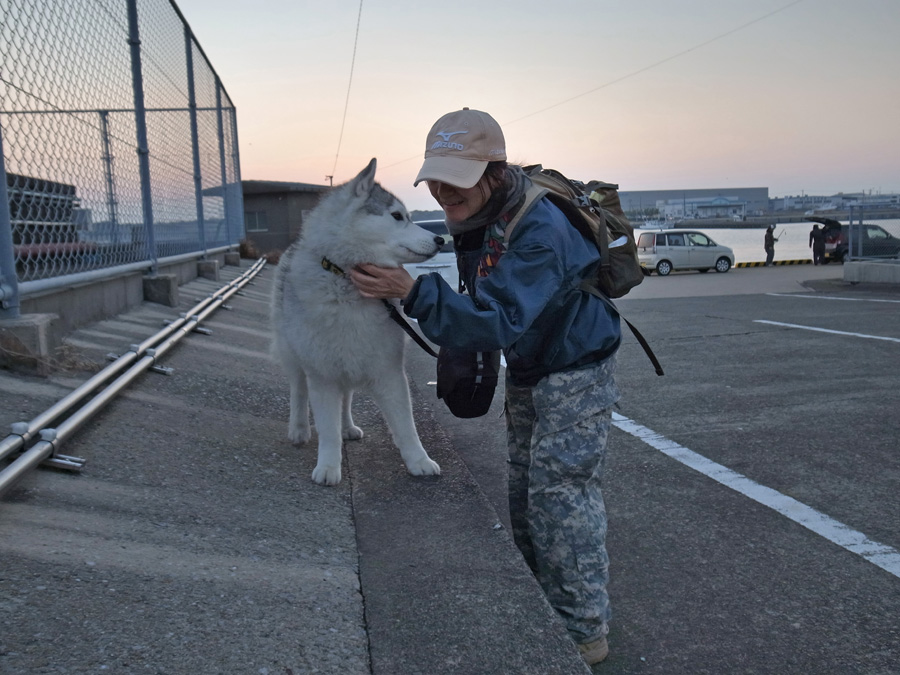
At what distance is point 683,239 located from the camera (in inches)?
1111

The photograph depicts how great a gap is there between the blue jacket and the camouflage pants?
9 cm

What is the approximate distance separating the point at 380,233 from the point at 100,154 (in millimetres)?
3490

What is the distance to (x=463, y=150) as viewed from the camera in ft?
8.23

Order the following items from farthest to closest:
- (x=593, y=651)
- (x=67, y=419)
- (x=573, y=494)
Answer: (x=67, y=419) < (x=573, y=494) < (x=593, y=651)

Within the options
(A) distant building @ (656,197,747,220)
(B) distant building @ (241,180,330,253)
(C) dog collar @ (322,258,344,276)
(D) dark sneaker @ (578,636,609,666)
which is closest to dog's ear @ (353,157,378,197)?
(C) dog collar @ (322,258,344,276)

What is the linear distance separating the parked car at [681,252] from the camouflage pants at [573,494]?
84.7ft

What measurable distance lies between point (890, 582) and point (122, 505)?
289 centimetres

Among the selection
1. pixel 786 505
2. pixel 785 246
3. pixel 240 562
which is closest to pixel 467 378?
pixel 240 562

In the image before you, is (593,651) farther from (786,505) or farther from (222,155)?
(222,155)

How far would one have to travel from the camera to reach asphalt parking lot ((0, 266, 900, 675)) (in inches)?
82.2

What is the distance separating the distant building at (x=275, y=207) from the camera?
110 feet

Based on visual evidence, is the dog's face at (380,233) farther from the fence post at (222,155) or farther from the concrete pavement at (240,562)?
the fence post at (222,155)

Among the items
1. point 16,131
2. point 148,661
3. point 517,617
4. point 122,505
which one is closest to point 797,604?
point 517,617

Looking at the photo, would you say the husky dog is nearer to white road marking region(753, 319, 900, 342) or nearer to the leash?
the leash
